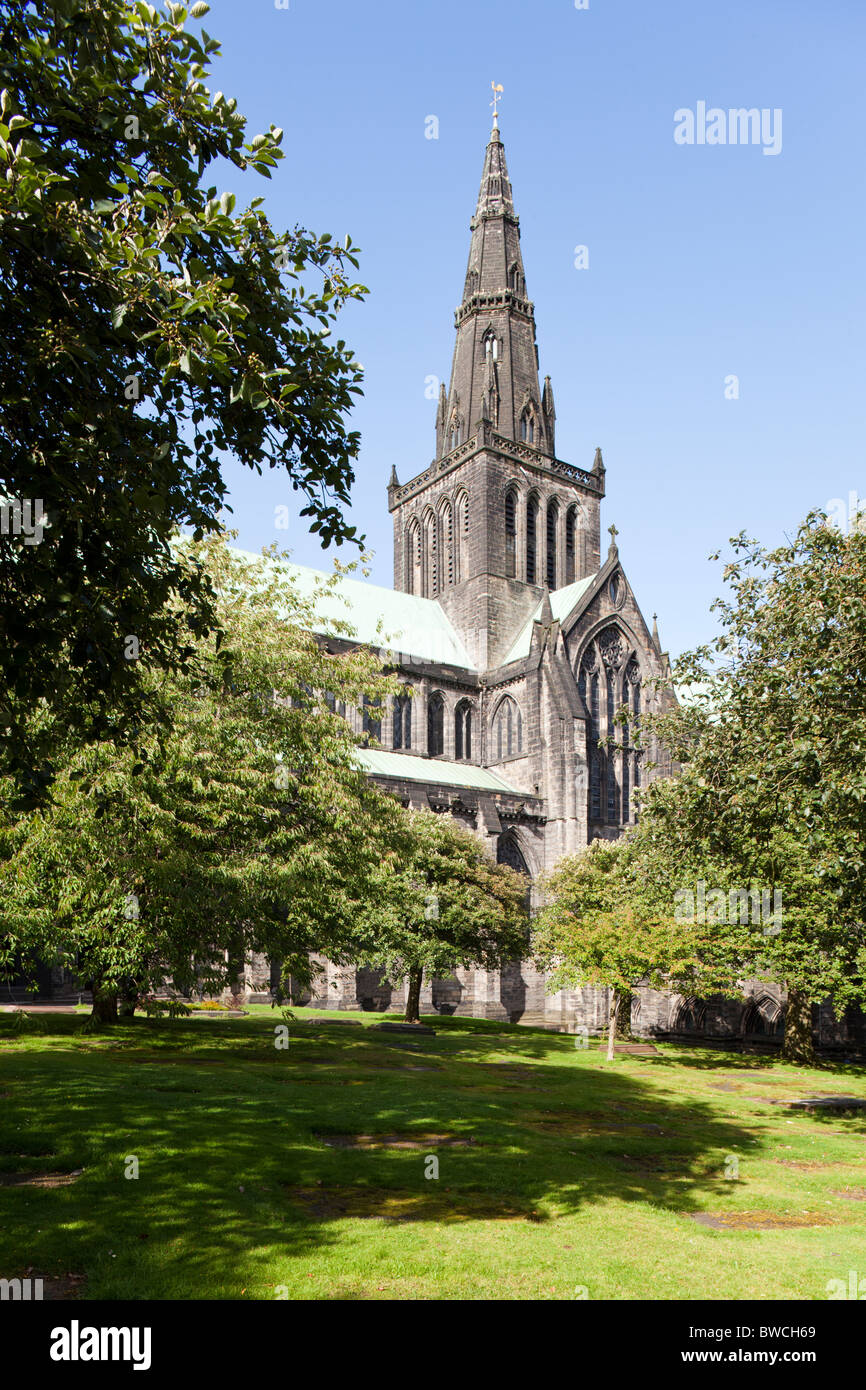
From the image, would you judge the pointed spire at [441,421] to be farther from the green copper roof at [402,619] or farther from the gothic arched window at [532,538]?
the green copper roof at [402,619]

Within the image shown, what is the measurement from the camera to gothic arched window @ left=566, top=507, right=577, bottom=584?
214 ft

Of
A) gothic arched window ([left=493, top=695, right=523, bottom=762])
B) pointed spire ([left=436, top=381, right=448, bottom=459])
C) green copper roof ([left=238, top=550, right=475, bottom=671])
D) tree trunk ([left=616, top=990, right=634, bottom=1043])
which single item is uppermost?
pointed spire ([left=436, top=381, right=448, bottom=459])

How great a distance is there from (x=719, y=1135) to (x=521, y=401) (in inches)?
2227

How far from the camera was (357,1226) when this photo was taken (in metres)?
7.98

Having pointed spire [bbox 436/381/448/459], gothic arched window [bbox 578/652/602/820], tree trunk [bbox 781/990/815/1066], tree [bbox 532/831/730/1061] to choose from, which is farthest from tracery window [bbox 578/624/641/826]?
tree trunk [bbox 781/990/815/1066]

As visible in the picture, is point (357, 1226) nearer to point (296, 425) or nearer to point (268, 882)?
point (296, 425)

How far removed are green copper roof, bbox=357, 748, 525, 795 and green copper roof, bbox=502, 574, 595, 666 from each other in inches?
292

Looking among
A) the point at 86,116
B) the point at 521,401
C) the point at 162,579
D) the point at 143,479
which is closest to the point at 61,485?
the point at 143,479

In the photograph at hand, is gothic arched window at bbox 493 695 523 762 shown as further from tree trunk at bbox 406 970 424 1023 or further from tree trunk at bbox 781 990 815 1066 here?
tree trunk at bbox 781 990 815 1066

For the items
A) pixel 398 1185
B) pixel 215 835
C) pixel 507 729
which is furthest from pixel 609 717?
pixel 398 1185

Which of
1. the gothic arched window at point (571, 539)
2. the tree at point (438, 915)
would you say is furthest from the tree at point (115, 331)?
the gothic arched window at point (571, 539)

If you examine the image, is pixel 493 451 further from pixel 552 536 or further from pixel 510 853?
pixel 510 853

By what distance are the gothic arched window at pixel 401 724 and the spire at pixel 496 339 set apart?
19153 mm

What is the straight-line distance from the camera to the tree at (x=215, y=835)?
16.3 m
